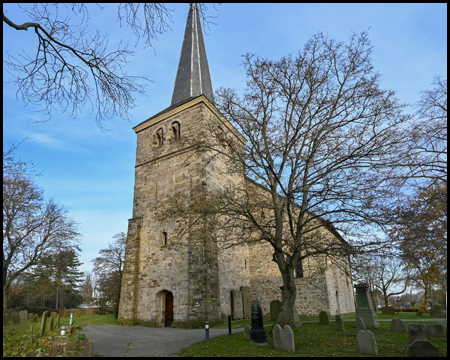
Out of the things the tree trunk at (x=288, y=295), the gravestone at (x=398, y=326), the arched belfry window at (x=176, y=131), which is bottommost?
the gravestone at (x=398, y=326)

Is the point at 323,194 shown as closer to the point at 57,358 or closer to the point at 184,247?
the point at 57,358

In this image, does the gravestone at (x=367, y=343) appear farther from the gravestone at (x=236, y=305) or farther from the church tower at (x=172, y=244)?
the gravestone at (x=236, y=305)

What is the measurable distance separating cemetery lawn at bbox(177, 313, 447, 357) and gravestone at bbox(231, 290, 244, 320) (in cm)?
666

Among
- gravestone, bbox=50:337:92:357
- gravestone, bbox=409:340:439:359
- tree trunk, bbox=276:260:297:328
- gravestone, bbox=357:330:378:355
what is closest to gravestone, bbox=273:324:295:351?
tree trunk, bbox=276:260:297:328

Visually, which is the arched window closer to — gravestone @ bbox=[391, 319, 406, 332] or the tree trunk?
the tree trunk

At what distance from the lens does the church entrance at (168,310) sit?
51.5 ft

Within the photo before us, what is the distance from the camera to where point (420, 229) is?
7957 mm

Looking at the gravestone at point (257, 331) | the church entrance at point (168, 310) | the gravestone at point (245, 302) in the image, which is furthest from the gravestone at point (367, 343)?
the church entrance at point (168, 310)

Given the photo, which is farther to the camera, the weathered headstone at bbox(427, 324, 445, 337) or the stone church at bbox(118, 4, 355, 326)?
the stone church at bbox(118, 4, 355, 326)

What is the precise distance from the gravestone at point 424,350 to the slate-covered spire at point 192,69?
18.2 m

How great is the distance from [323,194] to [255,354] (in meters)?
5.15

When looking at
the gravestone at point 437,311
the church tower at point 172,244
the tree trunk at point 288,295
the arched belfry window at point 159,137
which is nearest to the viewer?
the tree trunk at point 288,295

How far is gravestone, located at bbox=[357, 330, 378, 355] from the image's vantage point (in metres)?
6.98

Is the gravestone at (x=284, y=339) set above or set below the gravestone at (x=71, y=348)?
below
